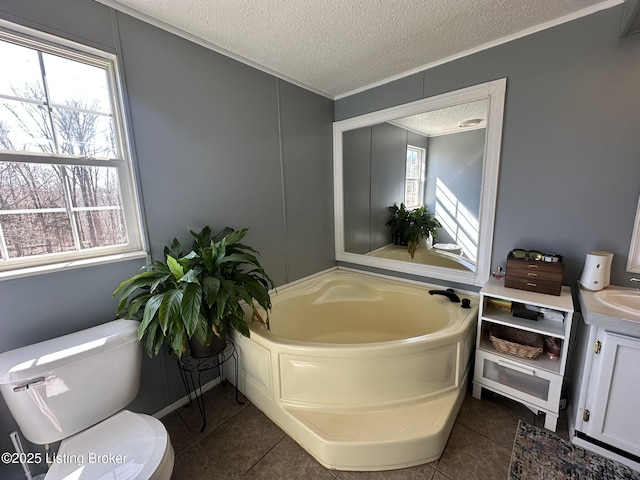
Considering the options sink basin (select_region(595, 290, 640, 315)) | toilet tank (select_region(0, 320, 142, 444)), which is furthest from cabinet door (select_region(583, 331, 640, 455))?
toilet tank (select_region(0, 320, 142, 444))

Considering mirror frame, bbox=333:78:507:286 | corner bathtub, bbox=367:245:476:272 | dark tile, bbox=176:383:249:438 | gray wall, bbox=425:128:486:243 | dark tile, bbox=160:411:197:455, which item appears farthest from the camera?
corner bathtub, bbox=367:245:476:272

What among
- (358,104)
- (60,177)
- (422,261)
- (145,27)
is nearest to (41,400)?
(60,177)

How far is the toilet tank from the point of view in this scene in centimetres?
102

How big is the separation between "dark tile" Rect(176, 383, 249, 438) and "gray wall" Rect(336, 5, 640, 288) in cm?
212

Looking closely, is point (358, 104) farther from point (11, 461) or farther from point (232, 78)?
point (11, 461)

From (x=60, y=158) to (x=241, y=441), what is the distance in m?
1.78

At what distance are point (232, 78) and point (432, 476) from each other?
2639 millimetres

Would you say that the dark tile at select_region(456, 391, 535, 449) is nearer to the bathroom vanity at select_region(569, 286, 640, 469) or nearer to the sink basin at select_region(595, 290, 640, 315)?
the bathroom vanity at select_region(569, 286, 640, 469)

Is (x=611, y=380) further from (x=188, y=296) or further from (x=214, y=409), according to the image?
(x=214, y=409)

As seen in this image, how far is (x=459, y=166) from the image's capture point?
197cm

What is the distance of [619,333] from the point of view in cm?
121

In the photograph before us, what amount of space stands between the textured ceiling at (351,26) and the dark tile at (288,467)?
237 centimetres

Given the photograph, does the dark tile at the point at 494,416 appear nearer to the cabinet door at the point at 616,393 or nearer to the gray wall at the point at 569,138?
the cabinet door at the point at 616,393

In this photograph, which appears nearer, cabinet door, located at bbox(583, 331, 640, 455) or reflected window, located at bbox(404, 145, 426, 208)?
cabinet door, located at bbox(583, 331, 640, 455)
